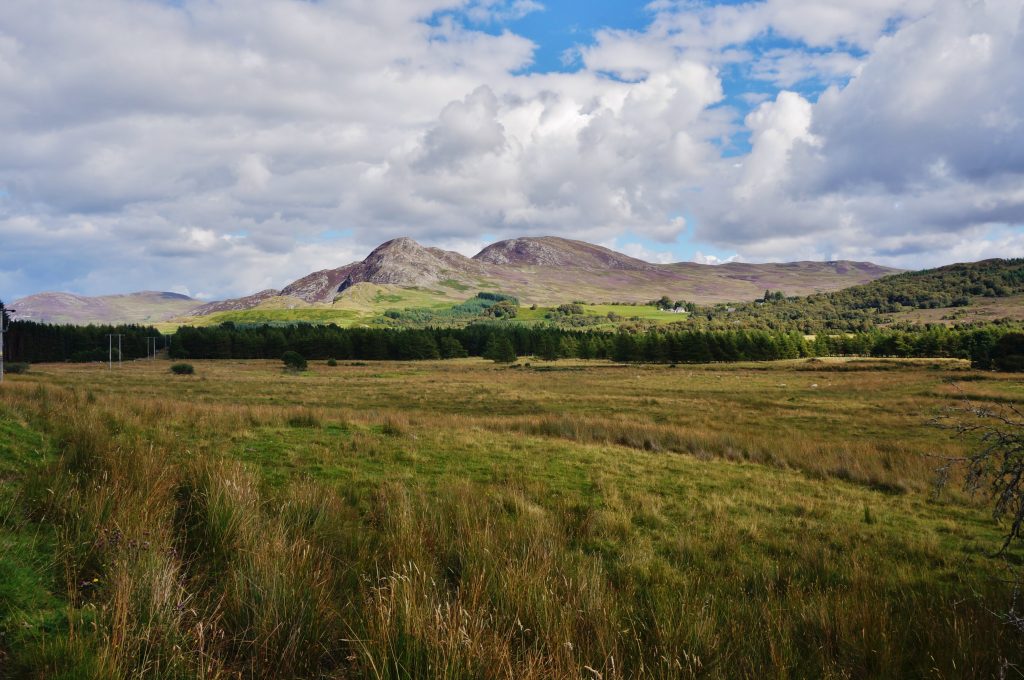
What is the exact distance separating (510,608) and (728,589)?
2902 millimetres

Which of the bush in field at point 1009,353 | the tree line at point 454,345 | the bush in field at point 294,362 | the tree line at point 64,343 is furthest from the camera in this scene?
the tree line at point 64,343

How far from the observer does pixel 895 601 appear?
5.04 metres

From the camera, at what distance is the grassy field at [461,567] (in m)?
3.15

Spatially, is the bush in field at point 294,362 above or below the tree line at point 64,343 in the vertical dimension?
below

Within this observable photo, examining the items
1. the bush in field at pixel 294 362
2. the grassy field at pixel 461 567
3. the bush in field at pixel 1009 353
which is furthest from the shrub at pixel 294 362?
the bush in field at pixel 1009 353

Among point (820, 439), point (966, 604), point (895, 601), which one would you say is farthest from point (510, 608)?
point (820, 439)

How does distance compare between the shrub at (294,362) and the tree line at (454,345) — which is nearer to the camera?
the shrub at (294,362)

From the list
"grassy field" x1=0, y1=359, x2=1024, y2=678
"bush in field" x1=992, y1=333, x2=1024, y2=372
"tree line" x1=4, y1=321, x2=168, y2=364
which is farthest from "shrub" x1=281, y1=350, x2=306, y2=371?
"bush in field" x1=992, y1=333, x2=1024, y2=372

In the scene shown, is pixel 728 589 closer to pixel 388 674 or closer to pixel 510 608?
pixel 510 608

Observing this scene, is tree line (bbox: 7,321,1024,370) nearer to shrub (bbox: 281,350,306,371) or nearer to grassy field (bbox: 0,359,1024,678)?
shrub (bbox: 281,350,306,371)

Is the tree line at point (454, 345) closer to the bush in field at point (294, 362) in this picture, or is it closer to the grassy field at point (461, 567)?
the bush in field at point (294, 362)

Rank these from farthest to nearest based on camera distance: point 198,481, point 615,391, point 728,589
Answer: point 615,391 → point 198,481 → point 728,589

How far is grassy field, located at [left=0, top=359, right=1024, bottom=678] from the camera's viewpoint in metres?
3.15

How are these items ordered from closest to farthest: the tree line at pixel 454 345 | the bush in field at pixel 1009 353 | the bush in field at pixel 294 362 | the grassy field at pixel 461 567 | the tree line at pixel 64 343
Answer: the grassy field at pixel 461 567, the bush in field at pixel 1009 353, the bush in field at pixel 294 362, the tree line at pixel 454 345, the tree line at pixel 64 343
